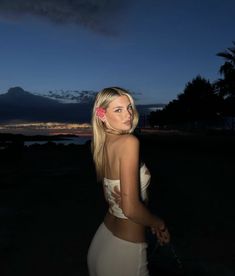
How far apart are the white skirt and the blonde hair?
1.21 ft

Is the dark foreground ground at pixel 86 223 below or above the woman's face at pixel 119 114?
below

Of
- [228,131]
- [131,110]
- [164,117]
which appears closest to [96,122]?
[131,110]

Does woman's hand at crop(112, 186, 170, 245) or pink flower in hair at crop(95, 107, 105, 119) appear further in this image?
pink flower in hair at crop(95, 107, 105, 119)

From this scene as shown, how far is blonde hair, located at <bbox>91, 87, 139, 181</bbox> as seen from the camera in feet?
7.11

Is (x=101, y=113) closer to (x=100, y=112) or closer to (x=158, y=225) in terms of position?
(x=100, y=112)

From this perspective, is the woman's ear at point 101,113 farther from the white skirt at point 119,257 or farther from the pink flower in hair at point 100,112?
the white skirt at point 119,257

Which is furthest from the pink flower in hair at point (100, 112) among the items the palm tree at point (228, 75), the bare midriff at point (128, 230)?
the palm tree at point (228, 75)

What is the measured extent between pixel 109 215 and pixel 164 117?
9294 cm

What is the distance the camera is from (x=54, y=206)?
9.37 meters

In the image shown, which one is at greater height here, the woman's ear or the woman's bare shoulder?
the woman's ear

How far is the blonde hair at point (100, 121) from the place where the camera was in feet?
7.11

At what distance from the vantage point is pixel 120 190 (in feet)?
6.59

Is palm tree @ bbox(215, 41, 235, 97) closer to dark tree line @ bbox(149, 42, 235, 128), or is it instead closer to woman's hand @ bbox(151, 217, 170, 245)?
dark tree line @ bbox(149, 42, 235, 128)

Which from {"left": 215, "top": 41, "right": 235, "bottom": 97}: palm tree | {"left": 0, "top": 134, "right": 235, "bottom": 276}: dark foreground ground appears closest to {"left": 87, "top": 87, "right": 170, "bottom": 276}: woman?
{"left": 0, "top": 134, "right": 235, "bottom": 276}: dark foreground ground
